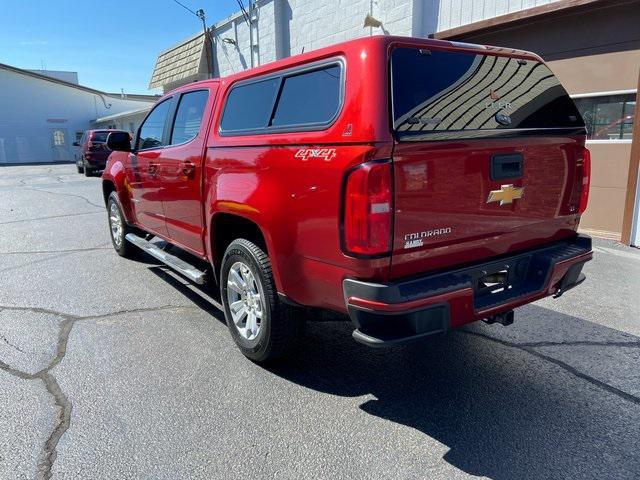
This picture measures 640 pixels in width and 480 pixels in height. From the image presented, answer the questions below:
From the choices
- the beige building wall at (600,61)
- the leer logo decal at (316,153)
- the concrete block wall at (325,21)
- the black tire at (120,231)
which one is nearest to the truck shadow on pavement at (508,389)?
the leer logo decal at (316,153)

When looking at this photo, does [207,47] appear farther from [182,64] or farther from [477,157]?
[477,157]

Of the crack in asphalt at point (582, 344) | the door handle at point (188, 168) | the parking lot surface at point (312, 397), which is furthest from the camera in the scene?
the door handle at point (188, 168)

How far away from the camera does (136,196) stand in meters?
5.61

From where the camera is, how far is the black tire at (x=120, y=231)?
626 cm

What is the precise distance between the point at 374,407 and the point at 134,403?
1542 mm

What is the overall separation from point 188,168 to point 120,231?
2852mm

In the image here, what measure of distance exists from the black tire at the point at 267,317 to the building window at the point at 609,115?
6309 millimetres

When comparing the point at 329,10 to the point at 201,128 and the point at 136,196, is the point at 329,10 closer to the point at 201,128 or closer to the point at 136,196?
the point at 136,196

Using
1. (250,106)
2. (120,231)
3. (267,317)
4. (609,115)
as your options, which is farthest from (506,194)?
(609,115)

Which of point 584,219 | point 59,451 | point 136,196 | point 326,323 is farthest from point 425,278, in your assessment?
point 584,219

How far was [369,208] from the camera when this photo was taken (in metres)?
2.41

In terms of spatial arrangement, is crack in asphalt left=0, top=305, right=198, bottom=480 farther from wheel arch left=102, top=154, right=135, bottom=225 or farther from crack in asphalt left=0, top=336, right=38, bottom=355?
wheel arch left=102, top=154, right=135, bottom=225

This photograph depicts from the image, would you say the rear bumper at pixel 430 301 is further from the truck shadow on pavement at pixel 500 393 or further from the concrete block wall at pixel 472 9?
the concrete block wall at pixel 472 9

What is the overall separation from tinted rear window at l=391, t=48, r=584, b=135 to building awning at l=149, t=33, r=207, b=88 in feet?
44.8
